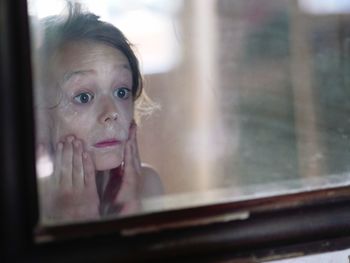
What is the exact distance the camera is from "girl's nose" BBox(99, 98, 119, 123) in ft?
1.48

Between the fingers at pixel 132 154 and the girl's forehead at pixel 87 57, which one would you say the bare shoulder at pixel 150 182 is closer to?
the fingers at pixel 132 154

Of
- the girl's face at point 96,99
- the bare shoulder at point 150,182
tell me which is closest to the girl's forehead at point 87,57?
the girl's face at point 96,99

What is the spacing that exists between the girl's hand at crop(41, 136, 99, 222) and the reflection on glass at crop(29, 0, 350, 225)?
0.06m

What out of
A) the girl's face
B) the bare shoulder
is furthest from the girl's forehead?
the bare shoulder

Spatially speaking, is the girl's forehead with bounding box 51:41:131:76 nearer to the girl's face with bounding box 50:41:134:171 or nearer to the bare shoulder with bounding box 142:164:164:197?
the girl's face with bounding box 50:41:134:171

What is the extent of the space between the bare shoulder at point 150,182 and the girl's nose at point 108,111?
59 mm

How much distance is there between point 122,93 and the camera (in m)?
0.46

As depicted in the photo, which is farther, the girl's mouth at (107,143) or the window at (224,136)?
the girl's mouth at (107,143)

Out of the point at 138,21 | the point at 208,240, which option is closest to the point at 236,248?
the point at 208,240

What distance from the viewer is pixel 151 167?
45 centimetres

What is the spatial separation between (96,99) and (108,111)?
2 centimetres

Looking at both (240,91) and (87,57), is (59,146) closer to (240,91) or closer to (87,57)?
(87,57)

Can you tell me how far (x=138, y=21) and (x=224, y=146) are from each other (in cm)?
17

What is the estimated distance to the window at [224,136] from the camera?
0.34 metres
